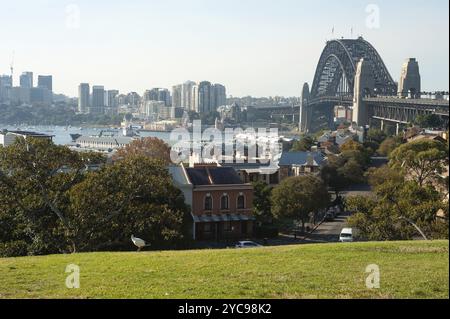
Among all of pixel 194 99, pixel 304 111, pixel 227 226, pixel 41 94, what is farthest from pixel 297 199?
pixel 194 99

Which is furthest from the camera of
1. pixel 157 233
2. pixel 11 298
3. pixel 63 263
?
pixel 157 233

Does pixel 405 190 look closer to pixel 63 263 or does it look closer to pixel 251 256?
pixel 251 256

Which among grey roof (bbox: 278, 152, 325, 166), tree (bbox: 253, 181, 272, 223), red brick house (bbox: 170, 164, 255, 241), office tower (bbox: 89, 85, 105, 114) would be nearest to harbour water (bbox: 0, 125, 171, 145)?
office tower (bbox: 89, 85, 105, 114)

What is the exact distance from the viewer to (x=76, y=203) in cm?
1570

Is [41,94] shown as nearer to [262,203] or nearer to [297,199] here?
[262,203]

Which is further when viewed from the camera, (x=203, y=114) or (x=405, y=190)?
(x=203, y=114)

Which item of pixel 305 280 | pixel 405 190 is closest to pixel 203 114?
pixel 405 190

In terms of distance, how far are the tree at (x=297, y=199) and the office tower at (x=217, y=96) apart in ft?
472

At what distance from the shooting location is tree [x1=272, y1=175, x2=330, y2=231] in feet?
92.6

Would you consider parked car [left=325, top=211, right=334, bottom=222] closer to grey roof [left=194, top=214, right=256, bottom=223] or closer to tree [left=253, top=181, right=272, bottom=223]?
tree [left=253, top=181, right=272, bottom=223]

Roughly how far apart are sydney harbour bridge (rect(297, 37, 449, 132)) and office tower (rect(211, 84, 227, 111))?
Result: 47481mm

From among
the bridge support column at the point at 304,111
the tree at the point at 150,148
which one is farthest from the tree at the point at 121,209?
the bridge support column at the point at 304,111
